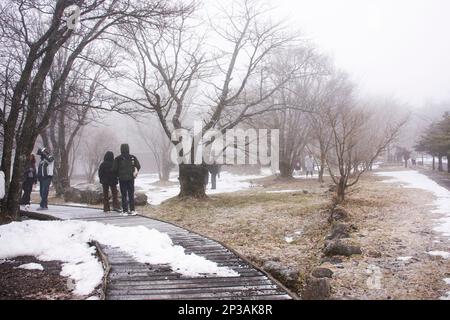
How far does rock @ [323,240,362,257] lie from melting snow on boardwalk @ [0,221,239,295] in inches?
86.8

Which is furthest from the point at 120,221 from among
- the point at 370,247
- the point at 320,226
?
the point at 370,247

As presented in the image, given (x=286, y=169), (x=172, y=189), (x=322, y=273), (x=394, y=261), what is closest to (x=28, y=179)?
(x=172, y=189)

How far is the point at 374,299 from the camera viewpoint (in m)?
5.17

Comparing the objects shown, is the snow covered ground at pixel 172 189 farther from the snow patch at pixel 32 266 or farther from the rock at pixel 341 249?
the rock at pixel 341 249

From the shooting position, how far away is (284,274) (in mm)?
6074

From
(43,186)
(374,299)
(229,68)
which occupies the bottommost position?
(374,299)

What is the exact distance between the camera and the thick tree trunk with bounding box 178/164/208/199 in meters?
15.8

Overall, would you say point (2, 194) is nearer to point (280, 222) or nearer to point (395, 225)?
point (280, 222)

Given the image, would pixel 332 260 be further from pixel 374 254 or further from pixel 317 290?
pixel 317 290

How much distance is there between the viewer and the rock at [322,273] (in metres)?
6.09

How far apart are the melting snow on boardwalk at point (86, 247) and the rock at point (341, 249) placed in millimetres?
2205

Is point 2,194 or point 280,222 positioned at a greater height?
point 2,194

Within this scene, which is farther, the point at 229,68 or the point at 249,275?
the point at 229,68
